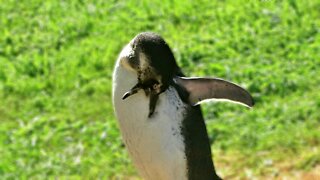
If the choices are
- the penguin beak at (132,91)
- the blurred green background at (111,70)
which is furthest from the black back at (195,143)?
the blurred green background at (111,70)

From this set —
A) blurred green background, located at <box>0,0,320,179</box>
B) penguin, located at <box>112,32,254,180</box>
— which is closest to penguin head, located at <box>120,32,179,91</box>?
penguin, located at <box>112,32,254,180</box>

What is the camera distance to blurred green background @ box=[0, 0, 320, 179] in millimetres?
4965

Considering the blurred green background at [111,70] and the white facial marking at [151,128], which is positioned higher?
the white facial marking at [151,128]

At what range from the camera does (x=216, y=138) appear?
5078 millimetres

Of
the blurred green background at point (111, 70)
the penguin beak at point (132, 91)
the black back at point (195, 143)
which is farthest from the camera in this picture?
the blurred green background at point (111, 70)

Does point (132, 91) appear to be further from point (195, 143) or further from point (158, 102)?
point (195, 143)

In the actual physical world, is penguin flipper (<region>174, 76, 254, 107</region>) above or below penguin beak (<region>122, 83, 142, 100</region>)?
below

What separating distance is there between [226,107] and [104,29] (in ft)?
5.59

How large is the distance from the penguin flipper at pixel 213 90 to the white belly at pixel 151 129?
45 mm

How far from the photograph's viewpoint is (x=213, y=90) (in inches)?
101

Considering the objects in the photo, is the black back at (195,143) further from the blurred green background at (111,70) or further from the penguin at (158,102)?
the blurred green background at (111,70)

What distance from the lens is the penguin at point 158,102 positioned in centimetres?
254

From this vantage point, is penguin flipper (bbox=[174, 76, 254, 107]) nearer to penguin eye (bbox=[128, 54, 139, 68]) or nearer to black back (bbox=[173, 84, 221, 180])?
black back (bbox=[173, 84, 221, 180])

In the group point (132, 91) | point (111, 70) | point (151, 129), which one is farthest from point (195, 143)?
point (111, 70)
